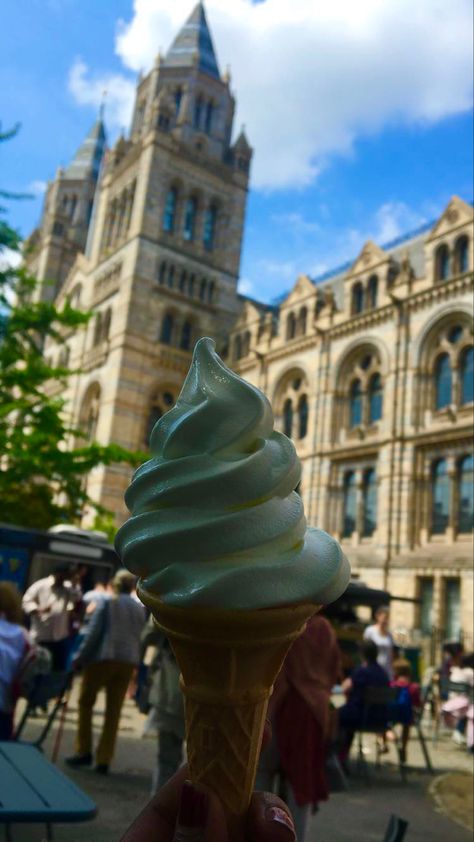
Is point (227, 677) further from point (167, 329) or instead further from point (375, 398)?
point (167, 329)

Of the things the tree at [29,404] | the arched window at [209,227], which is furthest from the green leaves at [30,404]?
the arched window at [209,227]

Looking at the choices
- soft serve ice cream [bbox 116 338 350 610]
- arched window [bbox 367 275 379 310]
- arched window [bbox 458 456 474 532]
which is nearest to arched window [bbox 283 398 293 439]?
arched window [bbox 367 275 379 310]

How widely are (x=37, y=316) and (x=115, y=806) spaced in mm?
11289

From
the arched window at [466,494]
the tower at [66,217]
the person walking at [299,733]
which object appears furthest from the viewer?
the tower at [66,217]

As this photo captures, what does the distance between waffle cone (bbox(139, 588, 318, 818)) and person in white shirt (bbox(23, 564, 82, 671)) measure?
7434 millimetres

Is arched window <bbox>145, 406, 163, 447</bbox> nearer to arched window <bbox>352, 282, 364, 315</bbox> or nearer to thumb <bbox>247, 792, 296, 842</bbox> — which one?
arched window <bbox>352, 282, 364, 315</bbox>

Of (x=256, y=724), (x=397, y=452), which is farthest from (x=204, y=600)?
(x=397, y=452)

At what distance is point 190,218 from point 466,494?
2064 cm

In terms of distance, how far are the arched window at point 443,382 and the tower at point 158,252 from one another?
1282cm

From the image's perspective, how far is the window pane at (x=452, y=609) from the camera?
19031mm

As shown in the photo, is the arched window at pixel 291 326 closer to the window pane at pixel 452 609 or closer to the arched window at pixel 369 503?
the arched window at pixel 369 503

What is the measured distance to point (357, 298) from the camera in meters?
25.3

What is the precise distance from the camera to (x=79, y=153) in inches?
2190

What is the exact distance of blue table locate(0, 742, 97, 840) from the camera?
2457 millimetres
